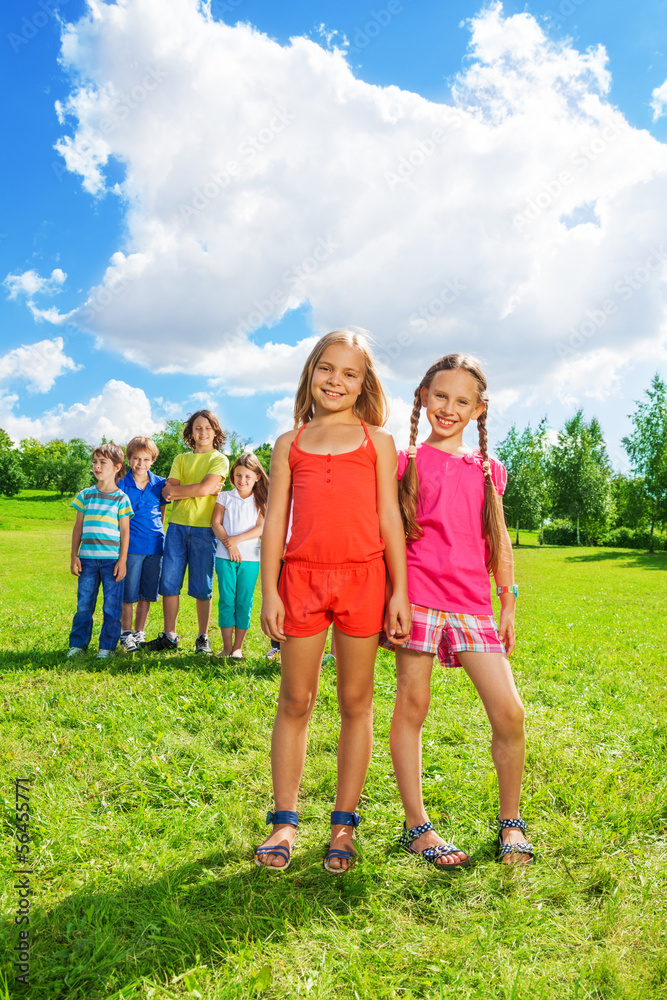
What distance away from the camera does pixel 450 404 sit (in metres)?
3.21

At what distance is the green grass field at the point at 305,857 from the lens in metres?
2.31

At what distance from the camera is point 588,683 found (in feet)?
21.7

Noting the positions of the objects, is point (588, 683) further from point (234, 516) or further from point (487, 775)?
point (234, 516)

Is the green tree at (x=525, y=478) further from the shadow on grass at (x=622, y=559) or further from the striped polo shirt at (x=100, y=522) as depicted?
the striped polo shirt at (x=100, y=522)

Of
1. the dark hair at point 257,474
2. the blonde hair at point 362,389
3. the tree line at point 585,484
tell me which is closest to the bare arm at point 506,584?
the blonde hair at point 362,389

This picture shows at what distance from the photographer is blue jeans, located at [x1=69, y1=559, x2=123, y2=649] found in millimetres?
6555

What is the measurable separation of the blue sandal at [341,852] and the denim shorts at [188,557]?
394 centimetres

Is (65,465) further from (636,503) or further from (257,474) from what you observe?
(257,474)

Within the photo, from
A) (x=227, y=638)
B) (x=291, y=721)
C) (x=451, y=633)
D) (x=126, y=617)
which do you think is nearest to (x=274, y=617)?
(x=291, y=721)

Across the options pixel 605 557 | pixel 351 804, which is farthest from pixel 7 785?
pixel 605 557

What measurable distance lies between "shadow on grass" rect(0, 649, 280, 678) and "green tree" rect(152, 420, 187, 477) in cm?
4238

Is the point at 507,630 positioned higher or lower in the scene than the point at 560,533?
higher

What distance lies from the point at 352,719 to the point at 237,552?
3484mm

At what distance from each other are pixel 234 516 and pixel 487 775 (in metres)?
3.61
